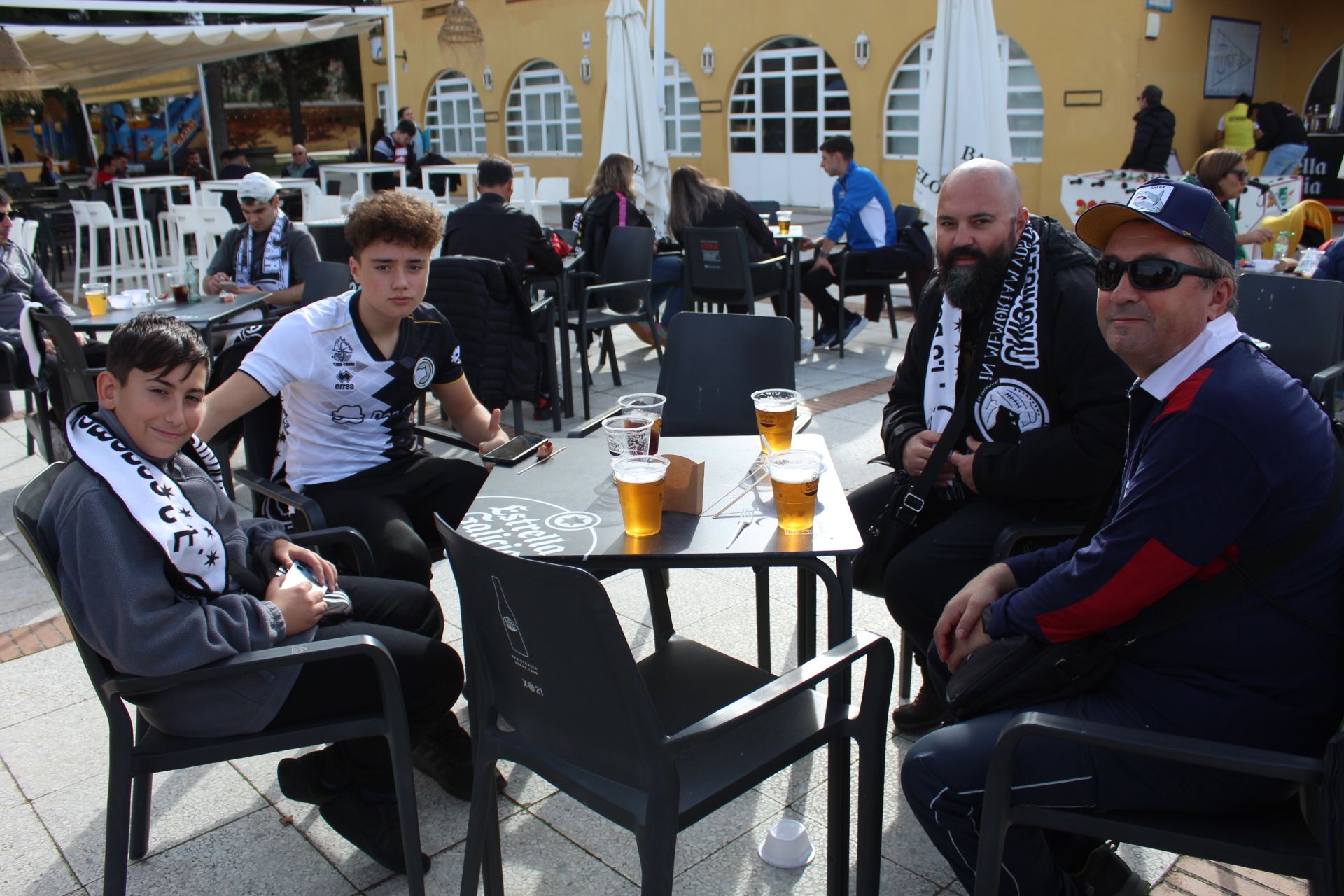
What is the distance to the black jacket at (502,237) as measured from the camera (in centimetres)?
565

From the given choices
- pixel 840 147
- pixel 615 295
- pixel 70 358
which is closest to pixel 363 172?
pixel 615 295

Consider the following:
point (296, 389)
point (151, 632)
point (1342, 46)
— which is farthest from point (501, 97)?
point (151, 632)

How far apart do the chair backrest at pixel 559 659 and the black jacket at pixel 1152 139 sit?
10.9m

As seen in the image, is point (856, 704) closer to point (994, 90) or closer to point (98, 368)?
point (98, 368)

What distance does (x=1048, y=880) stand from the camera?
67.7 inches

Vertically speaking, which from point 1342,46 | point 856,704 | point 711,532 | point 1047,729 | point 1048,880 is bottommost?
point 856,704

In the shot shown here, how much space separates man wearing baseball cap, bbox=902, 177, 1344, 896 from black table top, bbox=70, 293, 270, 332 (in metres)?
3.95

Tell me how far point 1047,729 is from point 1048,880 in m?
0.36

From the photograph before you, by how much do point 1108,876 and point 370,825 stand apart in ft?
5.02

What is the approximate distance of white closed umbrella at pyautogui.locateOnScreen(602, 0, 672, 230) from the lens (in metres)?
8.66

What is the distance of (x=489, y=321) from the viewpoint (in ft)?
16.1

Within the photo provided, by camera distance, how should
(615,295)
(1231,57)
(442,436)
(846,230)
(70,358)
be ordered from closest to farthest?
(442,436) < (70,358) < (615,295) < (846,230) < (1231,57)

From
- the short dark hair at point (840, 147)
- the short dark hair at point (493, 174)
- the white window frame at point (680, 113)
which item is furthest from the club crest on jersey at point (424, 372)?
the white window frame at point (680, 113)

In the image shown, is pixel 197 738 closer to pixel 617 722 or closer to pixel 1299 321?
pixel 617 722
